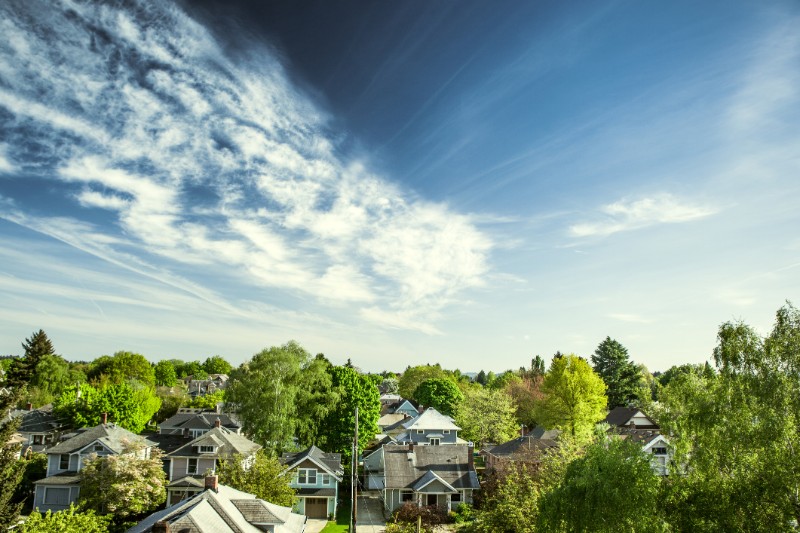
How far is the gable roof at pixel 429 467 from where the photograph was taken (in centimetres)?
4719

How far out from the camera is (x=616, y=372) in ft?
274

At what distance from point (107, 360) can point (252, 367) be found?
8441 centimetres

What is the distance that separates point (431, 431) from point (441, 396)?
65.6ft

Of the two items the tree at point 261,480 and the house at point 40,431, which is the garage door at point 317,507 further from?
the house at point 40,431

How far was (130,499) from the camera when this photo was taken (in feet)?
130

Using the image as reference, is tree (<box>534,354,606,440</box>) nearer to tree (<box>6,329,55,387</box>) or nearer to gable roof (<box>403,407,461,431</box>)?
gable roof (<box>403,407,461,431</box>)

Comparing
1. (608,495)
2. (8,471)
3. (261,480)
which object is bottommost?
(261,480)

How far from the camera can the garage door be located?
4700 centimetres

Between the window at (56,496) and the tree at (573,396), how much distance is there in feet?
161

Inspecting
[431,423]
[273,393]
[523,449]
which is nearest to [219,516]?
[273,393]

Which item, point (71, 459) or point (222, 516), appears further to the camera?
point (71, 459)

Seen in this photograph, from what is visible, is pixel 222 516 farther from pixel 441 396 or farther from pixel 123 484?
pixel 441 396

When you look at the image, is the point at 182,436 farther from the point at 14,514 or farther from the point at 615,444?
the point at 615,444

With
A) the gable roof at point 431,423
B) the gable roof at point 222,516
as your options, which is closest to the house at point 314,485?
the gable roof at point 222,516
